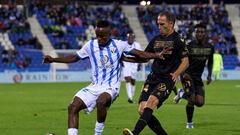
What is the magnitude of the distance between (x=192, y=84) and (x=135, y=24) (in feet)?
135

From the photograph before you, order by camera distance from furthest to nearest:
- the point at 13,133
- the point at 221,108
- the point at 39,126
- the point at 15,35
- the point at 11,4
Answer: the point at 11,4, the point at 15,35, the point at 221,108, the point at 39,126, the point at 13,133

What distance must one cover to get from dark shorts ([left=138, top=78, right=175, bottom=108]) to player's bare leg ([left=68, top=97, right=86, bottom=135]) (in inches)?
47.4

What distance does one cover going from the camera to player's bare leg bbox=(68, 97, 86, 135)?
9953 millimetres

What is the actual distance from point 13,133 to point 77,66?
98.1 feet

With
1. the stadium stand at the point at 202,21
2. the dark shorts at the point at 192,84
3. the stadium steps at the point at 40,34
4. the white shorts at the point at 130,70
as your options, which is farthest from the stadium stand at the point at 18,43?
the dark shorts at the point at 192,84

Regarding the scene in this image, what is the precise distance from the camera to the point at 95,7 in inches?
2174

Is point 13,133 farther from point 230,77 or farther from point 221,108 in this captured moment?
point 230,77

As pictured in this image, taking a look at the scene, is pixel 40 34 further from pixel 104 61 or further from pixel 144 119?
pixel 144 119

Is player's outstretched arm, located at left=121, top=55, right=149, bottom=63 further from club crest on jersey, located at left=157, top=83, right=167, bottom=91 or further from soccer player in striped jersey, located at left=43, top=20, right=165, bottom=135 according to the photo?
club crest on jersey, located at left=157, top=83, right=167, bottom=91

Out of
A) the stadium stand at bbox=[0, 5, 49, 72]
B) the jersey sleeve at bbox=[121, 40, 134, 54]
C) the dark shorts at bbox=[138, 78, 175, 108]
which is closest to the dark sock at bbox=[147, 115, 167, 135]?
the dark shorts at bbox=[138, 78, 175, 108]

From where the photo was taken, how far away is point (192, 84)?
14.3 meters

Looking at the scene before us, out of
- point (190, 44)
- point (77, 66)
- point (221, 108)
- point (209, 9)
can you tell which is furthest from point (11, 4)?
point (190, 44)

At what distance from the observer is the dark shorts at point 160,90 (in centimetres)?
1045

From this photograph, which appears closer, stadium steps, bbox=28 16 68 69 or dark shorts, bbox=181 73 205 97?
dark shorts, bbox=181 73 205 97
